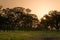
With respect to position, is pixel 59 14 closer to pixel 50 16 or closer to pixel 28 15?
pixel 50 16

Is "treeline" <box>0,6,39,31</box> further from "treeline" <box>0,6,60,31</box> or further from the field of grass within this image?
the field of grass

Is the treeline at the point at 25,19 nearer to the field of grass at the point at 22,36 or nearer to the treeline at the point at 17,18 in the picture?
the treeline at the point at 17,18

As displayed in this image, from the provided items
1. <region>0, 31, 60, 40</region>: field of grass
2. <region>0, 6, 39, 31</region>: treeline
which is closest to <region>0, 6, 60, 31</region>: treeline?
<region>0, 6, 39, 31</region>: treeline

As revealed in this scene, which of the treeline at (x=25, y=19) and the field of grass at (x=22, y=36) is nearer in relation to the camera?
the field of grass at (x=22, y=36)

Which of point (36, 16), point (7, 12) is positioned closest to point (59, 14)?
point (36, 16)

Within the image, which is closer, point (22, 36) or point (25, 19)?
point (22, 36)

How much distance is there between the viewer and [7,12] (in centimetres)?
3456

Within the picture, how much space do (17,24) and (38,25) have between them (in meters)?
3.60

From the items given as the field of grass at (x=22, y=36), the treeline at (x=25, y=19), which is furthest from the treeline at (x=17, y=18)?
the field of grass at (x=22, y=36)

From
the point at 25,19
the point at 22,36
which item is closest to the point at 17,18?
the point at 25,19

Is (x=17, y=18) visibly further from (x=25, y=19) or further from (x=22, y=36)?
(x=22, y=36)

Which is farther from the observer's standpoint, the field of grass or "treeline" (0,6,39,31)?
"treeline" (0,6,39,31)

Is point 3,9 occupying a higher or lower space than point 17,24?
higher

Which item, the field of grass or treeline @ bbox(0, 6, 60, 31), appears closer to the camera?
the field of grass
